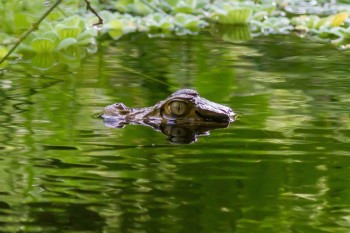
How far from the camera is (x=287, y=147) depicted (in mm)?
3221

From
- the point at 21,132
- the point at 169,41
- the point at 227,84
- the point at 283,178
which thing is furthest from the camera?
the point at 169,41

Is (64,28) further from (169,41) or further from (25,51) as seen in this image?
(169,41)

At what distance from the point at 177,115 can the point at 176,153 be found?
1.76 feet

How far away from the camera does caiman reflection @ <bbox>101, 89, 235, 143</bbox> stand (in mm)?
3627

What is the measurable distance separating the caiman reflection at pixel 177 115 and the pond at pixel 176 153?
7cm

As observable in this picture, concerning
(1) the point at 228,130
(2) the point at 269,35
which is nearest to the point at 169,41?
(2) the point at 269,35

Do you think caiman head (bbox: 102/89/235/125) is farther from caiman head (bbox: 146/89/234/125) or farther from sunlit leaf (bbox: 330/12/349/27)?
sunlit leaf (bbox: 330/12/349/27)

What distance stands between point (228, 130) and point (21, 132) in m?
0.69

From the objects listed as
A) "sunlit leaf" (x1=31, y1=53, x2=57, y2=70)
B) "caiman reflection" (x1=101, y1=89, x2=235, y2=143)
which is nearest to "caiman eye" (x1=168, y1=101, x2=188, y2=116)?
"caiman reflection" (x1=101, y1=89, x2=235, y2=143)

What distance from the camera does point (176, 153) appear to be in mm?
3143

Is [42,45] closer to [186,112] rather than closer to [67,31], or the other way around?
[67,31]

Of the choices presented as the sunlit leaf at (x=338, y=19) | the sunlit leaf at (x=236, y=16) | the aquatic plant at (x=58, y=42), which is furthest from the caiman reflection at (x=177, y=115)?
the sunlit leaf at (x=236, y=16)

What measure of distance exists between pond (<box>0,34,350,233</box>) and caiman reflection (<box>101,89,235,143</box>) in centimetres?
7

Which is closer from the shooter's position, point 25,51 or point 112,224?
point 112,224
